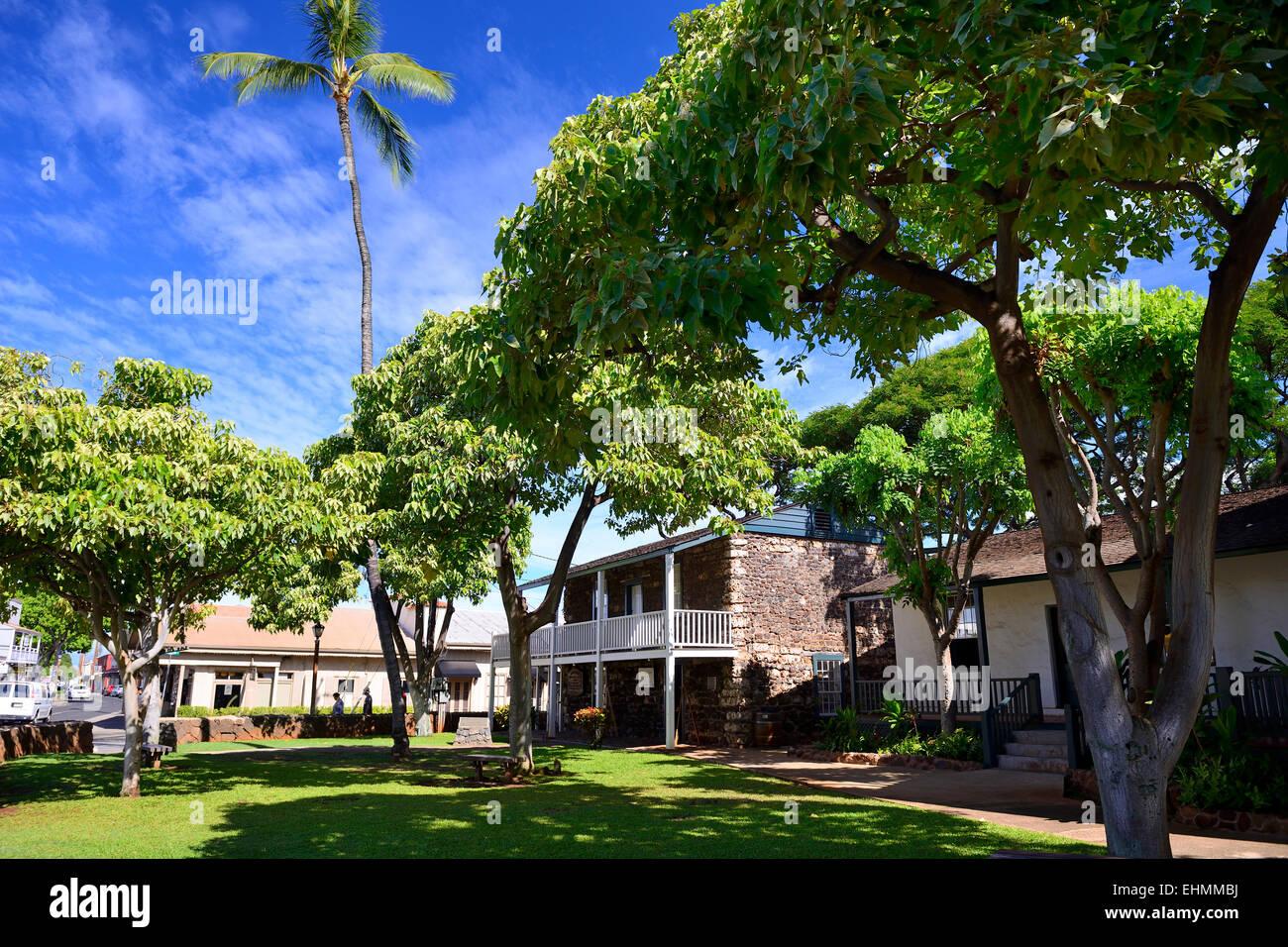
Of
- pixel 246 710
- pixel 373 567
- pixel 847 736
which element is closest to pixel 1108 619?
pixel 847 736

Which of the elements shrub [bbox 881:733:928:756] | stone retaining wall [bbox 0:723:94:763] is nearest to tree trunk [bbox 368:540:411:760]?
stone retaining wall [bbox 0:723:94:763]

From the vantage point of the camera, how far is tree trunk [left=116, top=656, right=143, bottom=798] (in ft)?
40.2

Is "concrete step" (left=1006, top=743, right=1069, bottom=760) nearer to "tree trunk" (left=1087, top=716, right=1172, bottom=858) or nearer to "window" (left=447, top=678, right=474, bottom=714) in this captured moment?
"tree trunk" (left=1087, top=716, right=1172, bottom=858)

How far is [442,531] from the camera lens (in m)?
14.9

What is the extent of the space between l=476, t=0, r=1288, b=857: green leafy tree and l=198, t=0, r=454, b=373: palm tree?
1508 cm

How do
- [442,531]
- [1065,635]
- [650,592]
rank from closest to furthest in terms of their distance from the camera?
[1065,635]
[442,531]
[650,592]

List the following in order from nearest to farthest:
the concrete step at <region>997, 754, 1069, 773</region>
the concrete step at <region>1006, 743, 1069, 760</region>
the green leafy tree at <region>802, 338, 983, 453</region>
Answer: the concrete step at <region>997, 754, 1069, 773</region>, the concrete step at <region>1006, 743, 1069, 760</region>, the green leafy tree at <region>802, 338, 983, 453</region>

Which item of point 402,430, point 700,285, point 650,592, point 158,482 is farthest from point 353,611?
point 700,285

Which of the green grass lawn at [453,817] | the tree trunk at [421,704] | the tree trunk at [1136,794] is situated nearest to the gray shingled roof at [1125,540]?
the green grass lawn at [453,817]

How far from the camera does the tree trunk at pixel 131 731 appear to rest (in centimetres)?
1227

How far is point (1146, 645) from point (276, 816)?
9796 mm

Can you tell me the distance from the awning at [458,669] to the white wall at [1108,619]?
26.1 meters
